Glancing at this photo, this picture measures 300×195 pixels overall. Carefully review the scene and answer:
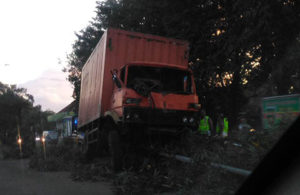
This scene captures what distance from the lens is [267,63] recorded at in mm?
9609

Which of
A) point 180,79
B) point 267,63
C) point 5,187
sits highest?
point 267,63

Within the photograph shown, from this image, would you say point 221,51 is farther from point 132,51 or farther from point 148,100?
point 148,100

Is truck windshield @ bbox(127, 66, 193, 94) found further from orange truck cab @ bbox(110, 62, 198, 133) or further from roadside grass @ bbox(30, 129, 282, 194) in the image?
roadside grass @ bbox(30, 129, 282, 194)

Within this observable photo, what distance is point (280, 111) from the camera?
5086 mm

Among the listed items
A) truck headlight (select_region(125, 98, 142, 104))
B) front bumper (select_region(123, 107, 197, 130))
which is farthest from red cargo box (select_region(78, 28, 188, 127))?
front bumper (select_region(123, 107, 197, 130))

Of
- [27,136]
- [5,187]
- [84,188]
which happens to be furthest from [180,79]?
[27,136]

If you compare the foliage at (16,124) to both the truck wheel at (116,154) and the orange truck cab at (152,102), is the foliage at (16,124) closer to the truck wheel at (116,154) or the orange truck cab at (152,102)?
the truck wheel at (116,154)

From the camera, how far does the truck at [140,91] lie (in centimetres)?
726

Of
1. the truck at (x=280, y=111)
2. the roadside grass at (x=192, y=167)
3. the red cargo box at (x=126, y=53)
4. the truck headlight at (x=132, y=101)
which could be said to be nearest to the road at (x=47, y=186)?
the roadside grass at (x=192, y=167)

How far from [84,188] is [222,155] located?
332 cm

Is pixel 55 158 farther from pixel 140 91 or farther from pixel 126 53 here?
pixel 140 91

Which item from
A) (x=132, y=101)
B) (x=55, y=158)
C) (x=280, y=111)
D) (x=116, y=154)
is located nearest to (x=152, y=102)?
(x=132, y=101)

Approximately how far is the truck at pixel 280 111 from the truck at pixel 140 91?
221 centimetres

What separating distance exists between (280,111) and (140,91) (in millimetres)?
3232
